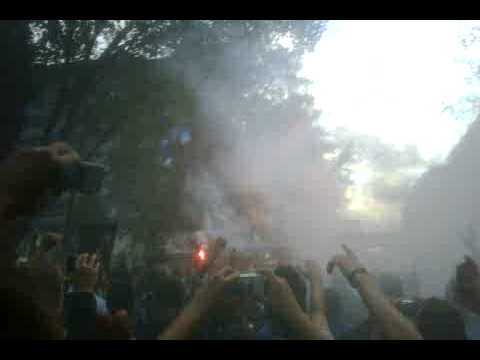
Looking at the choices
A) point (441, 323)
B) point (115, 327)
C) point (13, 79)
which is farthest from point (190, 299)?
point (13, 79)

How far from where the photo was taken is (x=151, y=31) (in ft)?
37.1

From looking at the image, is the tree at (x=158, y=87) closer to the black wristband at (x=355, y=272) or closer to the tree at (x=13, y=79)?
the tree at (x=13, y=79)

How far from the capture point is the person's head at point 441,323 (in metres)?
2.64

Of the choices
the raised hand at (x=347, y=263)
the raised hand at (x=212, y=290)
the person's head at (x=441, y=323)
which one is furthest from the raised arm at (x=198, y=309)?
the person's head at (x=441, y=323)

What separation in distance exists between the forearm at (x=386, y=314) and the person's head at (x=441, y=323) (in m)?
1.02

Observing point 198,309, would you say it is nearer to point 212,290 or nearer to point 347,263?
point 212,290

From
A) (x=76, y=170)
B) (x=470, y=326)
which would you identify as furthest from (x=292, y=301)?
(x=470, y=326)

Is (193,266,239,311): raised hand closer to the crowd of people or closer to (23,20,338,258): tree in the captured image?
the crowd of people

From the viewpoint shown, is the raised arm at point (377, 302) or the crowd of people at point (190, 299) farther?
the raised arm at point (377, 302)

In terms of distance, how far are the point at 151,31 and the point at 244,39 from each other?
3105 millimetres

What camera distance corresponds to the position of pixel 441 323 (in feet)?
8.70

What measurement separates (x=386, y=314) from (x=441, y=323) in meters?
1.29
